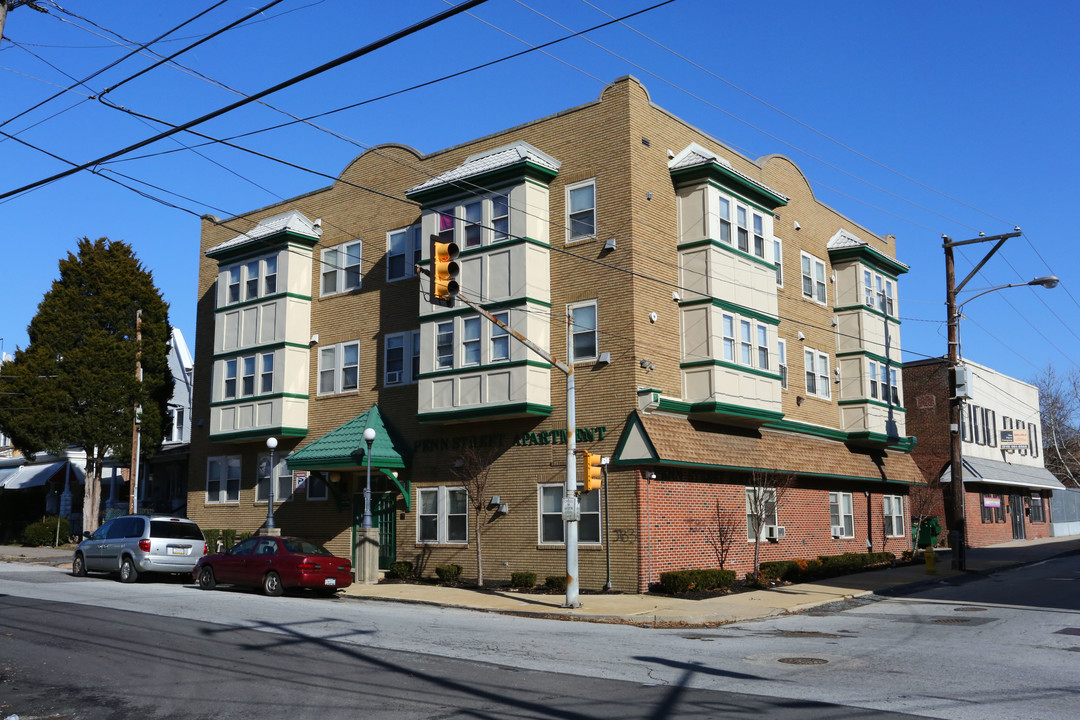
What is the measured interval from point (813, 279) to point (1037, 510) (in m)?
31.5

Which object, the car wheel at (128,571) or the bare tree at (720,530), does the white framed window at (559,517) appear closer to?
the bare tree at (720,530)

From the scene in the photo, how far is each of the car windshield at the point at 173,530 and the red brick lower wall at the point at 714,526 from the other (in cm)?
1233

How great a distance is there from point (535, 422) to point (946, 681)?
1482cm

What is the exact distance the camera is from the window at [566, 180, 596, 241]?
81.5 ft

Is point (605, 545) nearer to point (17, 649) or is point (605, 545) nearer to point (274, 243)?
point (17, 649)

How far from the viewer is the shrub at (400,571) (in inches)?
1043

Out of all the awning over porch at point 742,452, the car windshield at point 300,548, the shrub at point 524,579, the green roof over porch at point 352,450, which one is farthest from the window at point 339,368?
the awning over porch at point 742,452

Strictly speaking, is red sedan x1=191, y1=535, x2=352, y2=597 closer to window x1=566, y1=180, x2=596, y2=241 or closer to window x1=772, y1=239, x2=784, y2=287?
window x1=566, y1=180, x2=596, y2=241

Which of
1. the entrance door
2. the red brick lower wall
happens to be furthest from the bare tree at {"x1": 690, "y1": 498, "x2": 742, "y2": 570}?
the entrance door

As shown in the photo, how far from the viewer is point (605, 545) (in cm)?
2292

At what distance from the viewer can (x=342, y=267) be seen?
31.2 metres

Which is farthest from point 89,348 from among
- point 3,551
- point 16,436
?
point 3,551

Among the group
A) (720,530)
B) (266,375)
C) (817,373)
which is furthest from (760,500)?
(266,375)

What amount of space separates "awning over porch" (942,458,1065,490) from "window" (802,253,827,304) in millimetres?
10883
